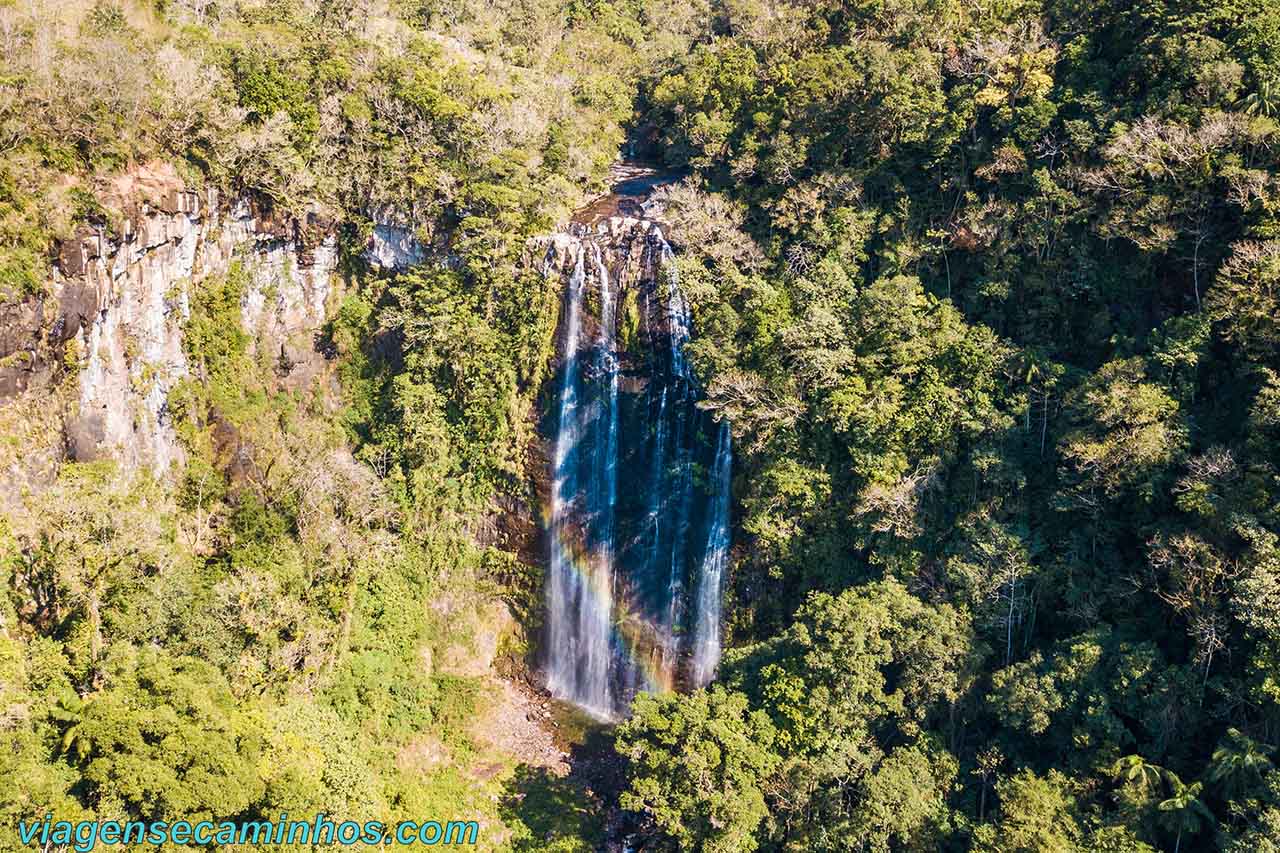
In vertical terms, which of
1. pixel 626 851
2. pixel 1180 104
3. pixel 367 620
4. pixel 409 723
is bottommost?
pixel 626 851

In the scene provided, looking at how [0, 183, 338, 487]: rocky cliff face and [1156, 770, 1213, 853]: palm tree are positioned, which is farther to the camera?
[0, 183, 338, 487]: rocky cliff face

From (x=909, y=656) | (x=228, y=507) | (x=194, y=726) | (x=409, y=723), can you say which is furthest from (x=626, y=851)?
(x=228, y=507)

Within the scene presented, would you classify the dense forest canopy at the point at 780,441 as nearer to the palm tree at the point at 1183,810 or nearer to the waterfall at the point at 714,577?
the palm tree at the point at 1183,810

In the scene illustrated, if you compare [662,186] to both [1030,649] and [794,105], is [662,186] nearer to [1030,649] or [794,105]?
[794,105]

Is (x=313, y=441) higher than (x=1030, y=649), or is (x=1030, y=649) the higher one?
(x=313, y=441)

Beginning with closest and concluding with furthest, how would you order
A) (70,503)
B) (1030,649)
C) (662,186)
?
(70,503), (1030,649), (662,186)

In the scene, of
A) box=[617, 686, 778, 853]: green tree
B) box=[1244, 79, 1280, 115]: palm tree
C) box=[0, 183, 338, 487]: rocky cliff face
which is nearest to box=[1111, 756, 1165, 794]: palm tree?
box=[617, 686, 778, 853]: green tree

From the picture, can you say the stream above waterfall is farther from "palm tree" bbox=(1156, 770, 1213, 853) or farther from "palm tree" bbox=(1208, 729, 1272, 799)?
"palm tree" bbox=(1208, 729, 1272, 799)

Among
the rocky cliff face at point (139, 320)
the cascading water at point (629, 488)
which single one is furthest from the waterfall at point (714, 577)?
the rocky cliff face at point (139, 320)
